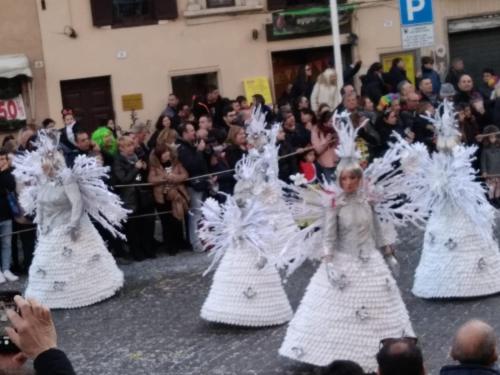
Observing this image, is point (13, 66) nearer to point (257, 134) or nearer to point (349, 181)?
point (257, 134)

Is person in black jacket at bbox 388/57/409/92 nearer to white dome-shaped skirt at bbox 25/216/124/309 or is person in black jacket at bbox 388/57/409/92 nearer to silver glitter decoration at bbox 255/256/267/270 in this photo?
white dome-shaped skirt at bbox 25/216/124/309

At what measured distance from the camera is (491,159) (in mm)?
15281

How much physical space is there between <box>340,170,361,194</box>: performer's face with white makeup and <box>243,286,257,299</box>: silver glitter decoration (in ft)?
5.53

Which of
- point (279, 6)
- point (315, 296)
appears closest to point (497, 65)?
point (279, 6)

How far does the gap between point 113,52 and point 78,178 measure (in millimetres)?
9287

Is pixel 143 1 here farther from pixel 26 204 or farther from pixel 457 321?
pixel 457 321

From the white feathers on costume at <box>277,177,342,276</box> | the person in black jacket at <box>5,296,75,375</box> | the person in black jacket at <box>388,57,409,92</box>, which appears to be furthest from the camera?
the person in black jacket at <box>388,57,409,92</box>

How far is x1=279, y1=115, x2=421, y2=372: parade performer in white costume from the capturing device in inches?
345

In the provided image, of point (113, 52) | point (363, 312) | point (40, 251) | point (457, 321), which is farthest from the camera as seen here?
point (113, 52)

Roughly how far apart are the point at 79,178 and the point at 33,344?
8.10 meters

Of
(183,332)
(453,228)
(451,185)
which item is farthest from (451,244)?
(183,332)

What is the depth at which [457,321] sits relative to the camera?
10109 mm

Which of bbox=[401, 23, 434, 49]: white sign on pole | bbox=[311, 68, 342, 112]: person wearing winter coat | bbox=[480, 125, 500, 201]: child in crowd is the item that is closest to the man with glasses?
bbox=[480, 125, 500, 201]: child in crowd

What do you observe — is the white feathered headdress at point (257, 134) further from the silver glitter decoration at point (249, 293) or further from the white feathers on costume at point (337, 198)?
the white feathers on costume at point (337, 198)
